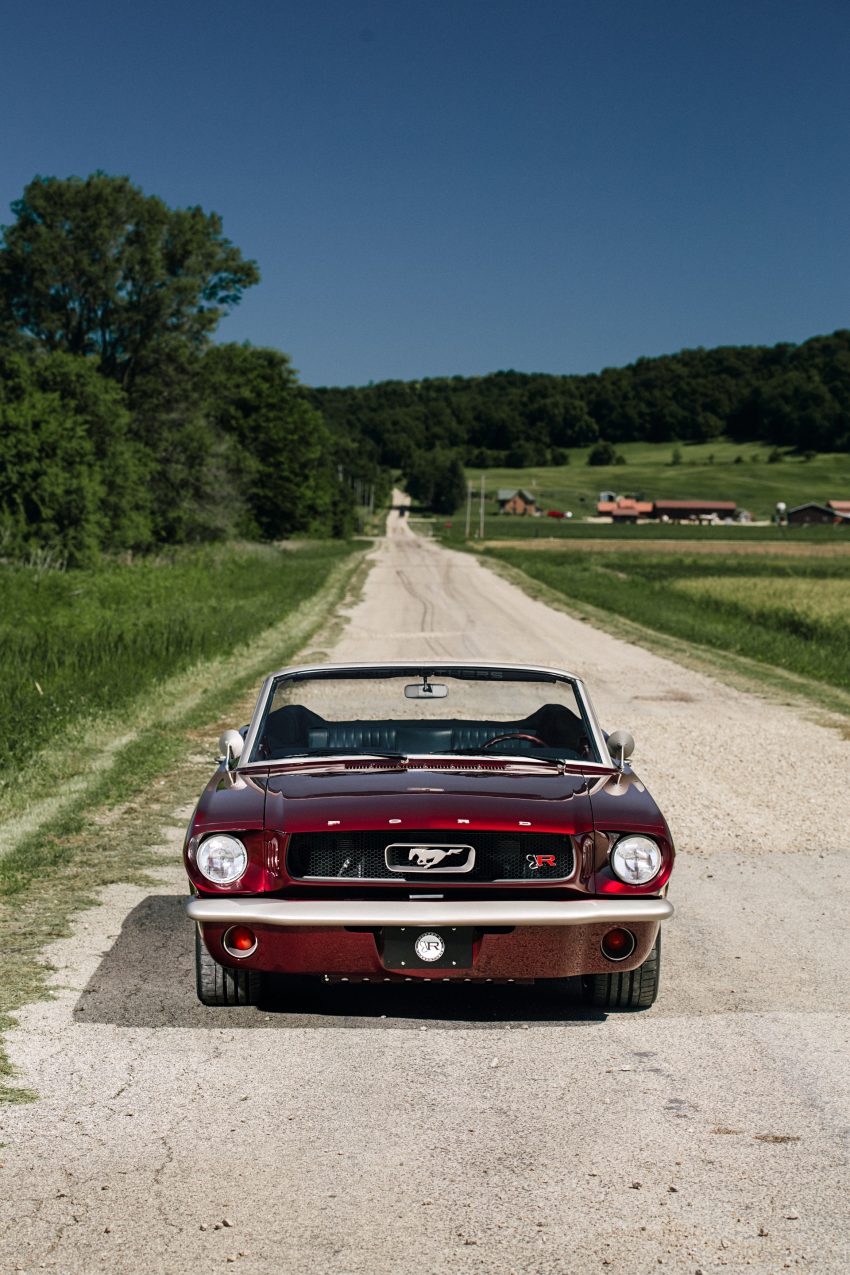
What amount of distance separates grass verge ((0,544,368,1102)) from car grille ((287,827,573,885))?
129 centimetres

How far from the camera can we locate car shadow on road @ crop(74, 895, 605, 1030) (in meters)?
5.28

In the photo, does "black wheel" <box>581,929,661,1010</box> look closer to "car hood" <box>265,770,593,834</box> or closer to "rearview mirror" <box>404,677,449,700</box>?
"car hood" <box>265,770,593,834</box>

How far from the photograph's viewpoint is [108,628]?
22.5m

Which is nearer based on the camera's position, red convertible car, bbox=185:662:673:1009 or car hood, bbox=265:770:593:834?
red convertible car, bbox=185:662:673:1009

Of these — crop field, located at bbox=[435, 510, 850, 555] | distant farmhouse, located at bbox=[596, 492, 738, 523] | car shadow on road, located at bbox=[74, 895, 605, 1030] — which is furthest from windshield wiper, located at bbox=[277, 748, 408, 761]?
distant farmhouse, located at bbox=[596, 492, 738, 523]

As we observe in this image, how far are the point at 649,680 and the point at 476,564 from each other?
43.4m

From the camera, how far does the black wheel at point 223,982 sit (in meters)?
5.26

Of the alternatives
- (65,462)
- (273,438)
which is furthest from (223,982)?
(273,438)

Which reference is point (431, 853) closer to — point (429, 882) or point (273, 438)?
point (429, 882)

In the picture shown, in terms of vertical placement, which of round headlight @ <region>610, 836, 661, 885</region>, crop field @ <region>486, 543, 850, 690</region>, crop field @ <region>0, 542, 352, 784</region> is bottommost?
crop field @ <region>486, 543, 850, 690</region>

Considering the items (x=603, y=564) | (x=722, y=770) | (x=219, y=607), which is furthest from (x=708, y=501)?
(x=722, y=770)

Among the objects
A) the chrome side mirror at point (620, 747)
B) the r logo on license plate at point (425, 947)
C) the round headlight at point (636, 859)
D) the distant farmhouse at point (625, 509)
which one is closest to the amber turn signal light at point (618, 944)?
the round headlight at point (636, 859)

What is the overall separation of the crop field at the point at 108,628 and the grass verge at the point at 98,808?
0.41 m

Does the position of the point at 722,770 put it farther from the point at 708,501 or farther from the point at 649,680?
the point at 708,501
